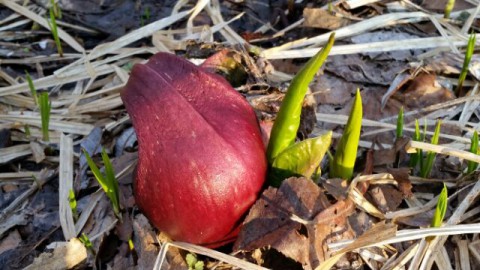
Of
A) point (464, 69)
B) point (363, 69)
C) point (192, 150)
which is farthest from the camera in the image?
point (363, 69)

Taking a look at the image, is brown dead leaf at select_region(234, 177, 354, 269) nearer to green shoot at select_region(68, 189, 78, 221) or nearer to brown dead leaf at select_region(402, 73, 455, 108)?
green shoot at select_region(68, 189, 78, 221)

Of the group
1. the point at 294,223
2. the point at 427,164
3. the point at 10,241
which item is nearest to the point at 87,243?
the point at 10,241

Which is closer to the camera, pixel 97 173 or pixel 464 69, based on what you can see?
pixel 97 173

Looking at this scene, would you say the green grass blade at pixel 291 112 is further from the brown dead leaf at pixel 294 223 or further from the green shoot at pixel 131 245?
the green shoot at pixel 131 245

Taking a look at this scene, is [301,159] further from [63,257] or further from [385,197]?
[63,257]

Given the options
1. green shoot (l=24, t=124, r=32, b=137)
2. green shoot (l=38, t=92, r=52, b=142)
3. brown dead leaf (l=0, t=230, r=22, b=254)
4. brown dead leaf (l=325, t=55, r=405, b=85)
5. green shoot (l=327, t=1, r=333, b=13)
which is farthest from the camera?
green shoot (l=327, t=1, r=333, b=13)

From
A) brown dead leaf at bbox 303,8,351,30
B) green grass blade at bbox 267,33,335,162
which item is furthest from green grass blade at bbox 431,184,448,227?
brown dead leaf at bbox 303,8,351,30

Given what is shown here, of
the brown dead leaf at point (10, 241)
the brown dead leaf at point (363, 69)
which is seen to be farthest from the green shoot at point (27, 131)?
the brown dead leaf at point (363, 69)
